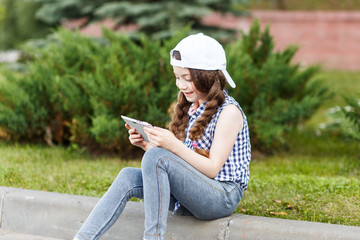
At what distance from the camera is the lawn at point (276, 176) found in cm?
361

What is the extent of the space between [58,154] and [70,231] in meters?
1.95

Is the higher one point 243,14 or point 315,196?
point 243,14

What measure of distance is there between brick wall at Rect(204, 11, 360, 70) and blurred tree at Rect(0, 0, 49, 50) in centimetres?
487

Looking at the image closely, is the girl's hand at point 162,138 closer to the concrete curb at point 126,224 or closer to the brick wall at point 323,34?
the concrete curb at point 126,224

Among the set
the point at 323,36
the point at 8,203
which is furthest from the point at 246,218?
the point at 323,36

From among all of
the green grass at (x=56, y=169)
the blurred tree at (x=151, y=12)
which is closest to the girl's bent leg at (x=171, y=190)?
the green grass at (x=56, y=169)

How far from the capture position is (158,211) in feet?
9.68

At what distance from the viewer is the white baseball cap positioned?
3.16 m

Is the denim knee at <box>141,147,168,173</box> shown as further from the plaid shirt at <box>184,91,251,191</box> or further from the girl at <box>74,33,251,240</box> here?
the plaid shirt at <box>184,91,251,191</box>

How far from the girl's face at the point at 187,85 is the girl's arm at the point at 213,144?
0.23 m

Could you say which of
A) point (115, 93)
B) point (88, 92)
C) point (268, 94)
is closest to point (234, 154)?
point (115, 93)

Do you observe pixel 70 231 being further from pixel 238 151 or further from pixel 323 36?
pixel 323 36

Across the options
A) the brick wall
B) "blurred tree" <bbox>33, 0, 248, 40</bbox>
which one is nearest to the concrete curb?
"blurred tree" <bbox>33, 0, 248, 40</bbox>

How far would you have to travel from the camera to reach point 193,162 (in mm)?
3064
